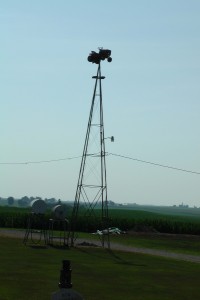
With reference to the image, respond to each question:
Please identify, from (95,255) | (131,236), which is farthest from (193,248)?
(95,255)

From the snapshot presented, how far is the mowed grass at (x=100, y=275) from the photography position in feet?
54.6

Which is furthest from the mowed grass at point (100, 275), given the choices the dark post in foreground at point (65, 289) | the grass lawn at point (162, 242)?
the grass lawn at point (162, 242)

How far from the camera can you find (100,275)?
20688 millimetres

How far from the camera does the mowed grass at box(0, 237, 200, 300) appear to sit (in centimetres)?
1666

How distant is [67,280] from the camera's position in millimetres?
8047

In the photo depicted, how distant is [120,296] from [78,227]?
1523 inches

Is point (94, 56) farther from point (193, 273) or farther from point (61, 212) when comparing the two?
point (193, 273)

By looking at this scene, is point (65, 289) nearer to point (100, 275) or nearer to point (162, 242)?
point (100, 275)

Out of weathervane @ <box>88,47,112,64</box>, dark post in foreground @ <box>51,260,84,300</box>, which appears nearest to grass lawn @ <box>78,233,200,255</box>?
weathervane @ <box>88,47,112,64</box>

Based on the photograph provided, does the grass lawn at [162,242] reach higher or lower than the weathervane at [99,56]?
lower

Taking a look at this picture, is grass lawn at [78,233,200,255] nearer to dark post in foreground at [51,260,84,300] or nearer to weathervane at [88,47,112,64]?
weathervane at [88,47,112,64]

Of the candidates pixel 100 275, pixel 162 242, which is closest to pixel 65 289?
pixel 100 275

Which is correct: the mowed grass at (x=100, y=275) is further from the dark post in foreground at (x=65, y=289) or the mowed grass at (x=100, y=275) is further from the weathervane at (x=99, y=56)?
the weathervane at (x=99, y=56)

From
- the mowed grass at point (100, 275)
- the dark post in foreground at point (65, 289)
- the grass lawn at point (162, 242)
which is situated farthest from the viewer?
the grass lawn at point (162, 242)
